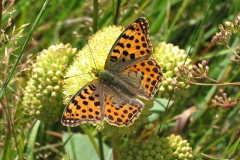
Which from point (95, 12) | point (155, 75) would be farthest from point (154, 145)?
point (95, 12)

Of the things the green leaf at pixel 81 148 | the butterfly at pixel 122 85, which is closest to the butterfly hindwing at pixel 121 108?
the butterfly at pixel 122 85

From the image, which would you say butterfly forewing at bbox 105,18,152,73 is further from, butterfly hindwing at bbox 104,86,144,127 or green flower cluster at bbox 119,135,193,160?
green flower cluster at bbox 119,135,193,160

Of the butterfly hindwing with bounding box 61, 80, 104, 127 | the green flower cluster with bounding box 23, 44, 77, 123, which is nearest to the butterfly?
the butterfly hindwing with bounding box 61, 80, 104, 127

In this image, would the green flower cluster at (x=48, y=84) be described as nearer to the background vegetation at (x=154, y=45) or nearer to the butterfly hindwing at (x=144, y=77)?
the background vegetation at (x=154, y=45)

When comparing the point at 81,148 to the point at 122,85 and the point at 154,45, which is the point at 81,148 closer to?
the point at 122,85

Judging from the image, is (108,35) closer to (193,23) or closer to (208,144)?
(208,144)

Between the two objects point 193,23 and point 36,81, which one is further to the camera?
point 193,23
